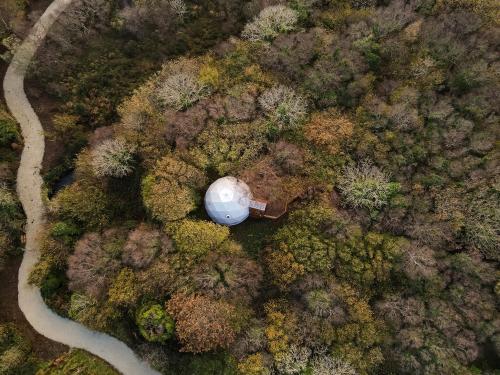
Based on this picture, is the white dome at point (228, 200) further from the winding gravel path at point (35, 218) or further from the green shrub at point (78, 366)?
the green shrub at point (78, 366)

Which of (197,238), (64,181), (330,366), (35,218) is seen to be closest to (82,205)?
(64,181)

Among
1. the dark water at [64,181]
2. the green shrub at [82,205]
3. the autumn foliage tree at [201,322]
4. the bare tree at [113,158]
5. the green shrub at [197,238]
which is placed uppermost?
the bare tree at [113,158]

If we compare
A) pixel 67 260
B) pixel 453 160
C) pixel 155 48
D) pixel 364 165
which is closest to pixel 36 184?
pixel 67 260

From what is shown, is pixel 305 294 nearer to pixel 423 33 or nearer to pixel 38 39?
pixel 423 33

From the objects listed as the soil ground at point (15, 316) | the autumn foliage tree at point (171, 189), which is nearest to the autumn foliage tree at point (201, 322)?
the autumn foliage tree at point (171, 189)

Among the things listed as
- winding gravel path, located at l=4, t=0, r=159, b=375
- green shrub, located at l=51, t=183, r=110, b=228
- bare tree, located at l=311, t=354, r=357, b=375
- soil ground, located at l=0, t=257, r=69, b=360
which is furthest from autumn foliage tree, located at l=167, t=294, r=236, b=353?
soil ground, located at l=0, t=257, r=69, b=360

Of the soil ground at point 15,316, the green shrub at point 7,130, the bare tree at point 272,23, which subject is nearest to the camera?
the soil ground at point 15,316
